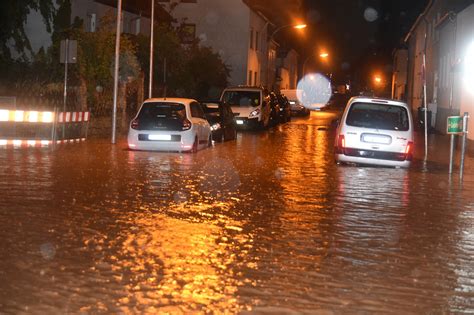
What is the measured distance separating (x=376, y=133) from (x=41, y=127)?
10994mm

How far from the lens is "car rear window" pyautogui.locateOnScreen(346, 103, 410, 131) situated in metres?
20.3

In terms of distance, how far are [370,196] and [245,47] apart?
50.8m

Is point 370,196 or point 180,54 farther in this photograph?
point 180,54

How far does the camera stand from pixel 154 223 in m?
11.2

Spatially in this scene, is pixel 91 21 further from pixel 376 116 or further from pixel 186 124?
pixel 376 116

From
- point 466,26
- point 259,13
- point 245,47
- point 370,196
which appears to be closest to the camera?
point 370,196

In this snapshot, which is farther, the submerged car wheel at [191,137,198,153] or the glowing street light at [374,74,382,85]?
the glowing street light at [374,74,382,85]

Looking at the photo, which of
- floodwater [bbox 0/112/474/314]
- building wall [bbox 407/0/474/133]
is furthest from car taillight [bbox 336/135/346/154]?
building wall [bbox 407/0/474/133]

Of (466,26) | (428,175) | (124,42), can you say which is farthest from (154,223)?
(124,42)

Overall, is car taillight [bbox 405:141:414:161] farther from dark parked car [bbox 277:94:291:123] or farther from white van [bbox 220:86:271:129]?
dark parked car [bbox 277:94:291:123]

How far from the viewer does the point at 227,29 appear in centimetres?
6538

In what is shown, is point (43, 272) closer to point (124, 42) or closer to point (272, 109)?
point (124, 42)

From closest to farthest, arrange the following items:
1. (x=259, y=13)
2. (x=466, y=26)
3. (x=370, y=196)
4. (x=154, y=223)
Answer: (x=154, y=223), (x=370, y=196), (x=466, y=26), (x=259, y=13)

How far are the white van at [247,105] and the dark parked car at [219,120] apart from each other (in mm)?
7514
